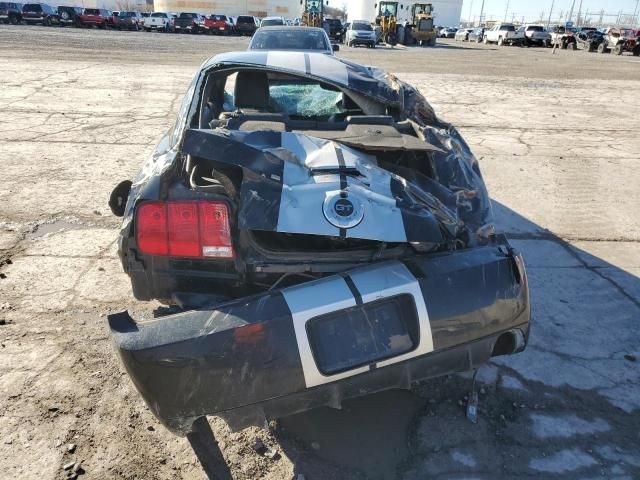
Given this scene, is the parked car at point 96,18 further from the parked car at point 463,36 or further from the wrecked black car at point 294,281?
the wrecked black car at point 294,281

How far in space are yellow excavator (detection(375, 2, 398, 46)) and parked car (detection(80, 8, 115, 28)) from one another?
21.0 m

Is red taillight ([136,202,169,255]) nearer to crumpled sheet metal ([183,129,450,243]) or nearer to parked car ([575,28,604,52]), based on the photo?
crumpled sheet metal ([183,129,450,243])

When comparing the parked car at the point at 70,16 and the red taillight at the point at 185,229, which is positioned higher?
the parked car at the point at 70,16

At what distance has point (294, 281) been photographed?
215 centimetres

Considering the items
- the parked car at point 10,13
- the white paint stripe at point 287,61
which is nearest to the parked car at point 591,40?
the white paint stripe at point 287,61

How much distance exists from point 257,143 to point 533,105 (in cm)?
1022

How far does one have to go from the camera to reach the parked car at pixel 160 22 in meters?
39.0

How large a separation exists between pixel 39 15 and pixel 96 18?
172 inches

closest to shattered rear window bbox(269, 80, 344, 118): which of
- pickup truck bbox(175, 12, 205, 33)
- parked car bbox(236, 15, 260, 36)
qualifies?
parked car bbox(236, 15, 260, 36)

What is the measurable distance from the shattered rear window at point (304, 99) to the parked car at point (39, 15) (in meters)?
42.8

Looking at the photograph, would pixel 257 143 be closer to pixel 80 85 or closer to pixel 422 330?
pixel 422 330

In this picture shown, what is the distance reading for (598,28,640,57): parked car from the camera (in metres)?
28.8

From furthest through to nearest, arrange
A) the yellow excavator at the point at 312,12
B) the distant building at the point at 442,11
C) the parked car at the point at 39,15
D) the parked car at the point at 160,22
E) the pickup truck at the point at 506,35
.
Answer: the distant building at the point at 442,11, the parked car at the point at 160,22, the pickup truck at the point at 506,35, the parked car at the point at 39,15, the yellow excavator at the point at 312,12

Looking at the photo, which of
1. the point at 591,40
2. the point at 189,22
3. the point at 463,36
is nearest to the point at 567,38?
the point at 591,40
